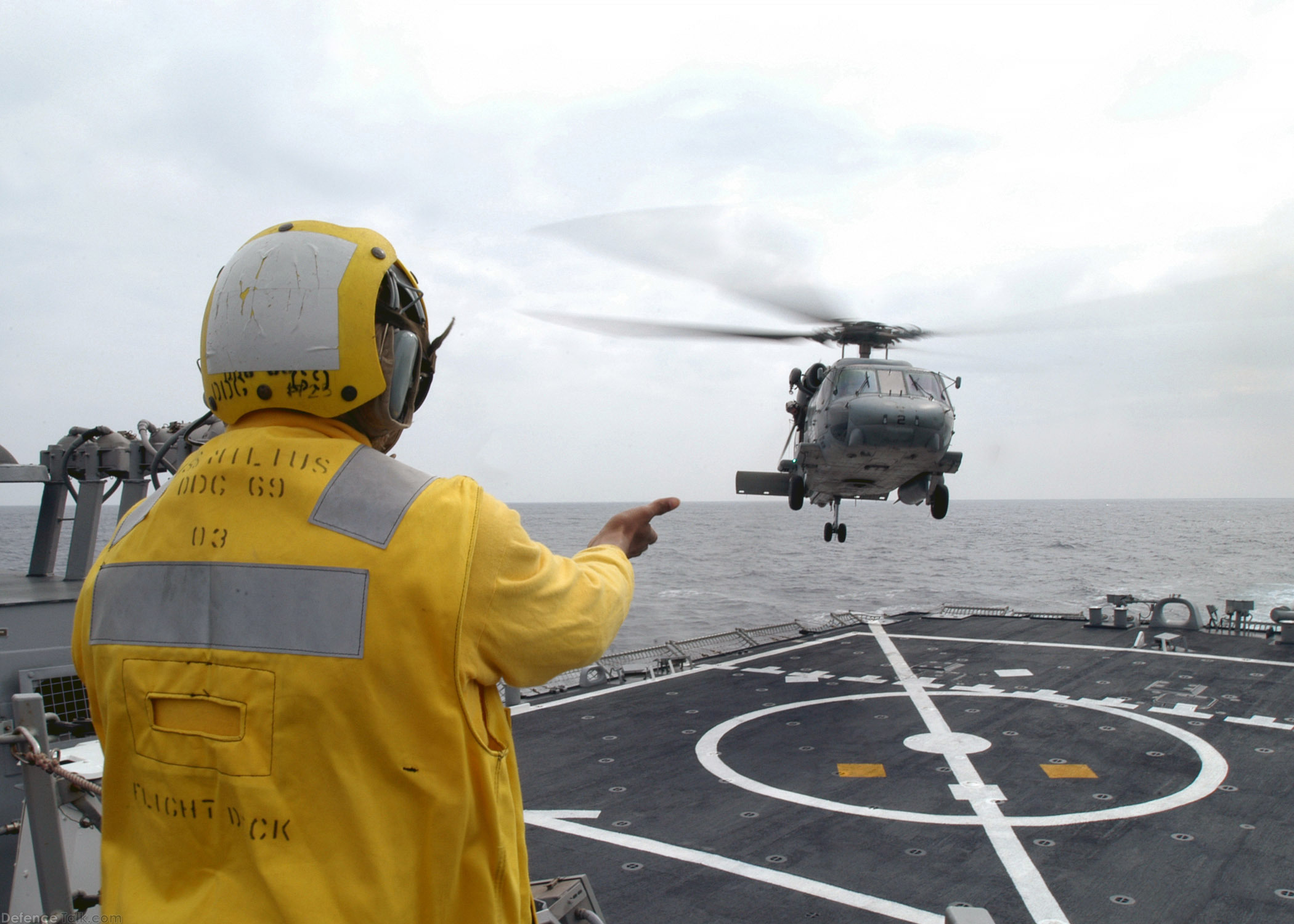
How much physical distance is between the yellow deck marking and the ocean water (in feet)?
68.2

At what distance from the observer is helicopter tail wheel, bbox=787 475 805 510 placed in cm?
1844

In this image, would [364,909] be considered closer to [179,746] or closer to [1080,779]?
[179,746]

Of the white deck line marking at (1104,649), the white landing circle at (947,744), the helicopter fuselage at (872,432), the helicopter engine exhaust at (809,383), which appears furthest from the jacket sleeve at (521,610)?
the white deck line marking at (1104,649)

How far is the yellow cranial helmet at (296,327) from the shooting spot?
5.95 ft

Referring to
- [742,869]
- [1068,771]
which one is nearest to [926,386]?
[1068,771]

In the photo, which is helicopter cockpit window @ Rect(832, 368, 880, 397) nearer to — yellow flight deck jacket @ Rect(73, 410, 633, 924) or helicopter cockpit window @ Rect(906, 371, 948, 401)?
helicopter cockpit window @ Rect(906, 371, 948, 401)

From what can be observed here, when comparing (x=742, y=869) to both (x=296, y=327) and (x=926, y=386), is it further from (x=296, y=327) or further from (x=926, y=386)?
(x=926, y=386)

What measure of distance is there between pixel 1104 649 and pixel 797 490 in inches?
302

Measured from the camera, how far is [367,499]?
5.49ft

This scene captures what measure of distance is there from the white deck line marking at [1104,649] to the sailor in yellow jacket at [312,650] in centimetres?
1986

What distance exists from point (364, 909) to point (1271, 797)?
11501mm

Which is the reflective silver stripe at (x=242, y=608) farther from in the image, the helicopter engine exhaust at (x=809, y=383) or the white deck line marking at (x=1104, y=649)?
the white deck line marking at (x=1104, y=649)

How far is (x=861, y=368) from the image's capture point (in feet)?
51.3

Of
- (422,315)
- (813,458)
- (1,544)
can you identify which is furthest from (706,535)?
(422,315)
